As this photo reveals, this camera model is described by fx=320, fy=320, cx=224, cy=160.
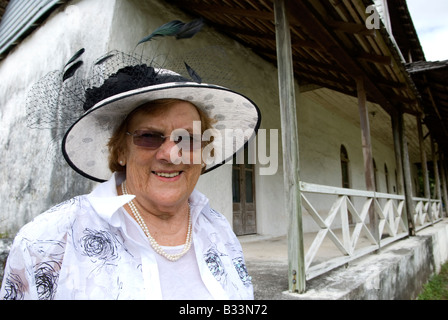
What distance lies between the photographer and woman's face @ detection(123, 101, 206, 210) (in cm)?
122

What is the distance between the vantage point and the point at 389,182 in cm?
1520

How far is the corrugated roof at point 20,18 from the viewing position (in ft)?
16.8

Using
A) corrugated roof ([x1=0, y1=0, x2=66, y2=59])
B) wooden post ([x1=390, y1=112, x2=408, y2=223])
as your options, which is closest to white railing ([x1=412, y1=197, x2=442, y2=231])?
wooden post ([x1=390, y1=112, x2=408, y2=223])

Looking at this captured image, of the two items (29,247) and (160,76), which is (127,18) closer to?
(160,76)

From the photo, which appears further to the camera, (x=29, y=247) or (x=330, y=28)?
(x=330, y=28)

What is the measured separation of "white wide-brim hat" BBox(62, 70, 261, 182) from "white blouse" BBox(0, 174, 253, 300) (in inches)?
10.3

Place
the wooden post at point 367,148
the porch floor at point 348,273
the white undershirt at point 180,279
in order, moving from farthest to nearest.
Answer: the wooden post at point 367,148 < the porch floor at point 348,273 < the white undershirt at point 180,279

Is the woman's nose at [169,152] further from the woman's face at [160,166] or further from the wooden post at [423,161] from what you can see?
the wooden post at [423,161]

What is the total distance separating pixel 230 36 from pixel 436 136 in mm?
8829

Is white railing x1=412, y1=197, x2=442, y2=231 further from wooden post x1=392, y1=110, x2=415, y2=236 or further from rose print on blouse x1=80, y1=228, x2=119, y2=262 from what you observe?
rose print on blouse x1=80, y1=228, x2=119, y2=262

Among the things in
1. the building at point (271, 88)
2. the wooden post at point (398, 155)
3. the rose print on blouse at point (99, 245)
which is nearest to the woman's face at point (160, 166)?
the rose print on blouse at point (99, 245)

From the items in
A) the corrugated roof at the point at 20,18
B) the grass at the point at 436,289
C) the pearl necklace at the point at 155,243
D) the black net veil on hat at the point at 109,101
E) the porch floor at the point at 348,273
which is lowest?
the grass at the point at 436,289

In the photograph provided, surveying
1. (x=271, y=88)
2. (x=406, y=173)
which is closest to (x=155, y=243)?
(x=271, y=88)

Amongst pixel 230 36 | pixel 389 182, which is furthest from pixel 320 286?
pixel 389 182
